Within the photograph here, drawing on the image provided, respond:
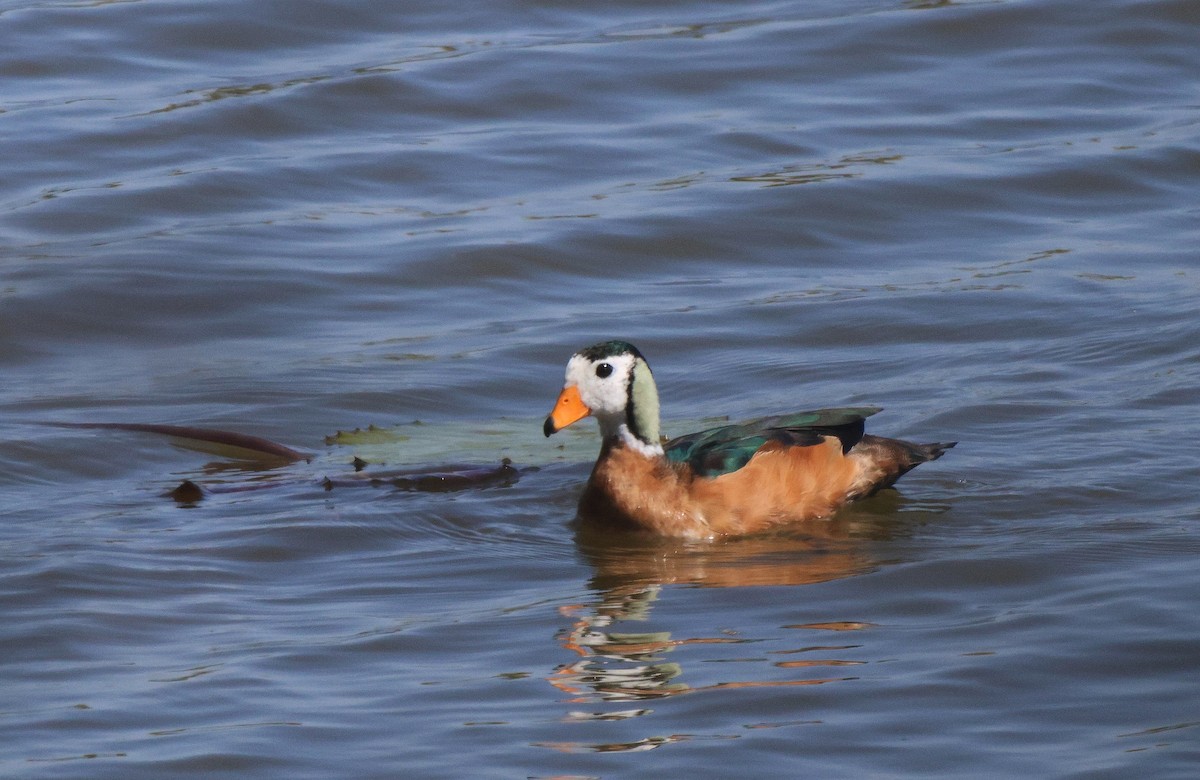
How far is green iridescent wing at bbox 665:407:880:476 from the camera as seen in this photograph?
318 inches

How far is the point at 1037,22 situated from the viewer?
18172 mm

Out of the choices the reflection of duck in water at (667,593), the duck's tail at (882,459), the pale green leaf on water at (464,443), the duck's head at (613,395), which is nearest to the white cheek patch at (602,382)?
the duck's head at (613,395)

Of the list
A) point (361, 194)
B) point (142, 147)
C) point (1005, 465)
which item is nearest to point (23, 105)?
point (142, 147)

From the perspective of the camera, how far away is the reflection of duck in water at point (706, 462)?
7992 millimetres

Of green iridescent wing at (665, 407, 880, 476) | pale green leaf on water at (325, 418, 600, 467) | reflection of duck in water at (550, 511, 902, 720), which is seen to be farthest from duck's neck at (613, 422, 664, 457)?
pale green leaf on water at (325, 418, 600, 467)

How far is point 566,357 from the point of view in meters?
10.4

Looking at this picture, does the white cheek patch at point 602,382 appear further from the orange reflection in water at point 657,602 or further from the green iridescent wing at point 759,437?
the orange reflection in water at point 657,602

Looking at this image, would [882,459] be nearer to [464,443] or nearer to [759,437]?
[759,437]

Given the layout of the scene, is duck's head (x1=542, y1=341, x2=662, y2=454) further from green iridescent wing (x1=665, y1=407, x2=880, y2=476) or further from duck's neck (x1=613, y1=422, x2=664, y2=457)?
green iridescent wing (x1=665, y1=407, x2=880, y2=476)

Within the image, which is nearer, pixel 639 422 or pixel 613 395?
pixel 613 395

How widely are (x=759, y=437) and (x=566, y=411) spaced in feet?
2.82

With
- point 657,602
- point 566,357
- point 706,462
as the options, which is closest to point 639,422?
point 706,462

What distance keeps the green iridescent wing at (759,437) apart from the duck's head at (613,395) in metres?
0.19

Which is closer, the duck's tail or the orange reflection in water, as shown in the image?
the orange reflection in water
